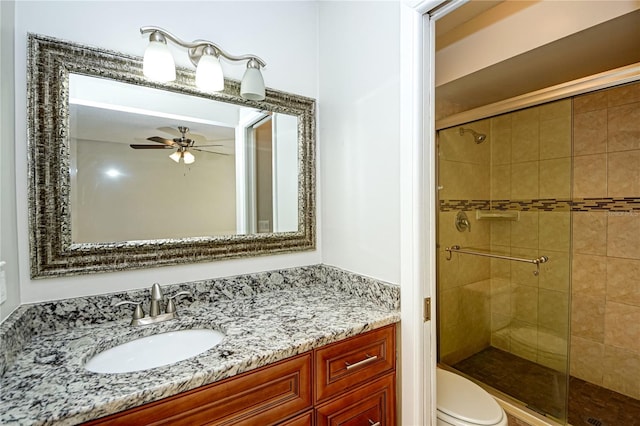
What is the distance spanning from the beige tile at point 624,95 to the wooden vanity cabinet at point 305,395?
236 cm

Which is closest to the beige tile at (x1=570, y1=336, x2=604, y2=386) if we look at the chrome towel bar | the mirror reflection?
the chrome towel bar

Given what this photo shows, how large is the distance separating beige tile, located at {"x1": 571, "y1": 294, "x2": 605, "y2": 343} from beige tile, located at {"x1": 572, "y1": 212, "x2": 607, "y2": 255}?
0.36 metres

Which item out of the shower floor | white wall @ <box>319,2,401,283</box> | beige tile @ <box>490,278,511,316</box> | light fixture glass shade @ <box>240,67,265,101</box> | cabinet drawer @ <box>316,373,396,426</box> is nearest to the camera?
cabinet drawer @ <box>316,373,396,426</box>

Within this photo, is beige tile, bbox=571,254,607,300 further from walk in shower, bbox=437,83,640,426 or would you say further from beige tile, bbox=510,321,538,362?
beige tile, bbox=510,321,538,362

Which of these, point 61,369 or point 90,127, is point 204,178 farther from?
point 61,369

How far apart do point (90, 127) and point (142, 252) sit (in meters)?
0.50

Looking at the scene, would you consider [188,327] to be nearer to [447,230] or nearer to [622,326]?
[447,230]

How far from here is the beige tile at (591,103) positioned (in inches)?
82.3

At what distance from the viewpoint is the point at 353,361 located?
40.1 inches

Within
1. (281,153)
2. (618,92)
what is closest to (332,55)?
(281,153)

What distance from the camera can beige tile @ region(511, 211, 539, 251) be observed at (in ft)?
7.51

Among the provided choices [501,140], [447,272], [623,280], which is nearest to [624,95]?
[501,140]

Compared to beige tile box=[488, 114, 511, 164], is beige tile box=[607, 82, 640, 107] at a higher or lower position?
higher

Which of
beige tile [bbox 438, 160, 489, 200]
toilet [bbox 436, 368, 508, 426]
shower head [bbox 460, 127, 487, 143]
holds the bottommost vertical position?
toilet [bbox 436, 368, 508, 426]
